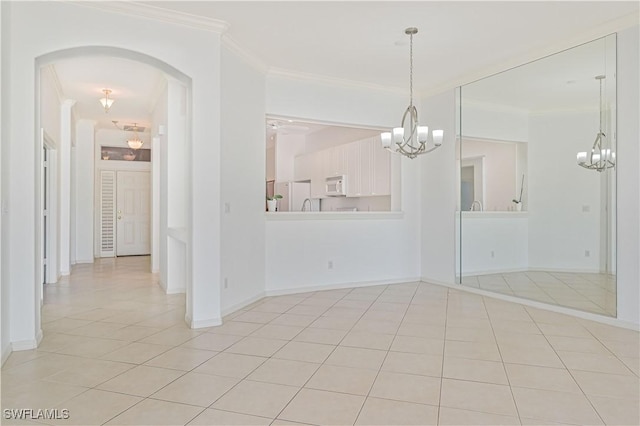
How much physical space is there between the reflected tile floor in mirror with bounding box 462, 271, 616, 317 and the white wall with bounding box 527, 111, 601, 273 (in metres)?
0.11

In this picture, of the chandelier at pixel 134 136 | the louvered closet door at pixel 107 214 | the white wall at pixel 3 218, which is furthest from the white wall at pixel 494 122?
the louvered closet door at pixel 107 214

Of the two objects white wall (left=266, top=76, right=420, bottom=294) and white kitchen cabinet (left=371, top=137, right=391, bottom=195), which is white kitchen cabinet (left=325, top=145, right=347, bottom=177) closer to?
white kitchen cabinet (left=371, top=137, right=391, bottom=195)

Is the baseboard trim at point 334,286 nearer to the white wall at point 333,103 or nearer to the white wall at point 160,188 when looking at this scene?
the white wall at point 160,188

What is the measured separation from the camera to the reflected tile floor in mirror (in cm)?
395

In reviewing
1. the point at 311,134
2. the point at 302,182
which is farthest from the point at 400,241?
the point at 311,134

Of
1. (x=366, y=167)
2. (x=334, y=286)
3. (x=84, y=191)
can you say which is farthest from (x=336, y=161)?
(x=84, y=191)

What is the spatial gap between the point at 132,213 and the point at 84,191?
1422mm

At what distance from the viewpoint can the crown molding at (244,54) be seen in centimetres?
409

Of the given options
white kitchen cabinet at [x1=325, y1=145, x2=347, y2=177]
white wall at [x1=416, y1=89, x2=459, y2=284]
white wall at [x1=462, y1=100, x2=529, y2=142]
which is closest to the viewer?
white wall at [x1=462, y1=100, x2=529, y2=142]

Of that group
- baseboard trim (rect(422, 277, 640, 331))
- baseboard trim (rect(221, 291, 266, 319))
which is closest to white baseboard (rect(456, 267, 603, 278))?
baseboard trim (rect(422, 277, 640, 331))

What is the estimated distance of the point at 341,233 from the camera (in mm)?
5641

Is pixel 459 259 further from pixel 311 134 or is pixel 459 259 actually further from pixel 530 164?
pixel 311 134

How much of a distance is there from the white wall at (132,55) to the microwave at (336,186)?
3.65 meters

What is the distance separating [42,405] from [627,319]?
4.64 meters
